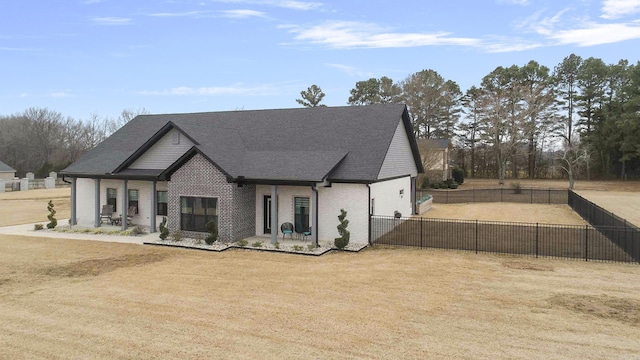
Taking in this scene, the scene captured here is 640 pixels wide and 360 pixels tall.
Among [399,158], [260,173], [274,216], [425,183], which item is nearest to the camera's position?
[274,216]

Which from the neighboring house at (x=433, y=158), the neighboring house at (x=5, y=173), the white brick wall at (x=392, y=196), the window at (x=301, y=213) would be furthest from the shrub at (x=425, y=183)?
the neighboring house at (x=5, y=173)

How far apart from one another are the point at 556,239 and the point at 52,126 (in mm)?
93149

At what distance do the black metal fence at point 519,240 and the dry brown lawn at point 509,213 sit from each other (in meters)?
5.07

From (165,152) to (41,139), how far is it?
75.4 metres

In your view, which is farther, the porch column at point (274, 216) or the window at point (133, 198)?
the window at point (133, 198)

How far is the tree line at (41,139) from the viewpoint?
270ft

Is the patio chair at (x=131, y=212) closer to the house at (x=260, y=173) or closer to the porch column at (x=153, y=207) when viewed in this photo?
the house at (x=260, y=173)

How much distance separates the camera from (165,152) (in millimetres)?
23344

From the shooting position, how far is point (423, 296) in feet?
39.5

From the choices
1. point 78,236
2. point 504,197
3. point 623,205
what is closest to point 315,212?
point 78,236

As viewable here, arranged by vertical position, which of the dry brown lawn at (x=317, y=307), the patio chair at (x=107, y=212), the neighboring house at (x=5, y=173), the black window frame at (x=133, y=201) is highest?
the neighboring house at (x=5, y=173)

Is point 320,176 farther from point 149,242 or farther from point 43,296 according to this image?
point 43,296

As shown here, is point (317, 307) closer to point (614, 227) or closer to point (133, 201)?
point (614, 227)

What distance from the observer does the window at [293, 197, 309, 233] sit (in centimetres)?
2069
